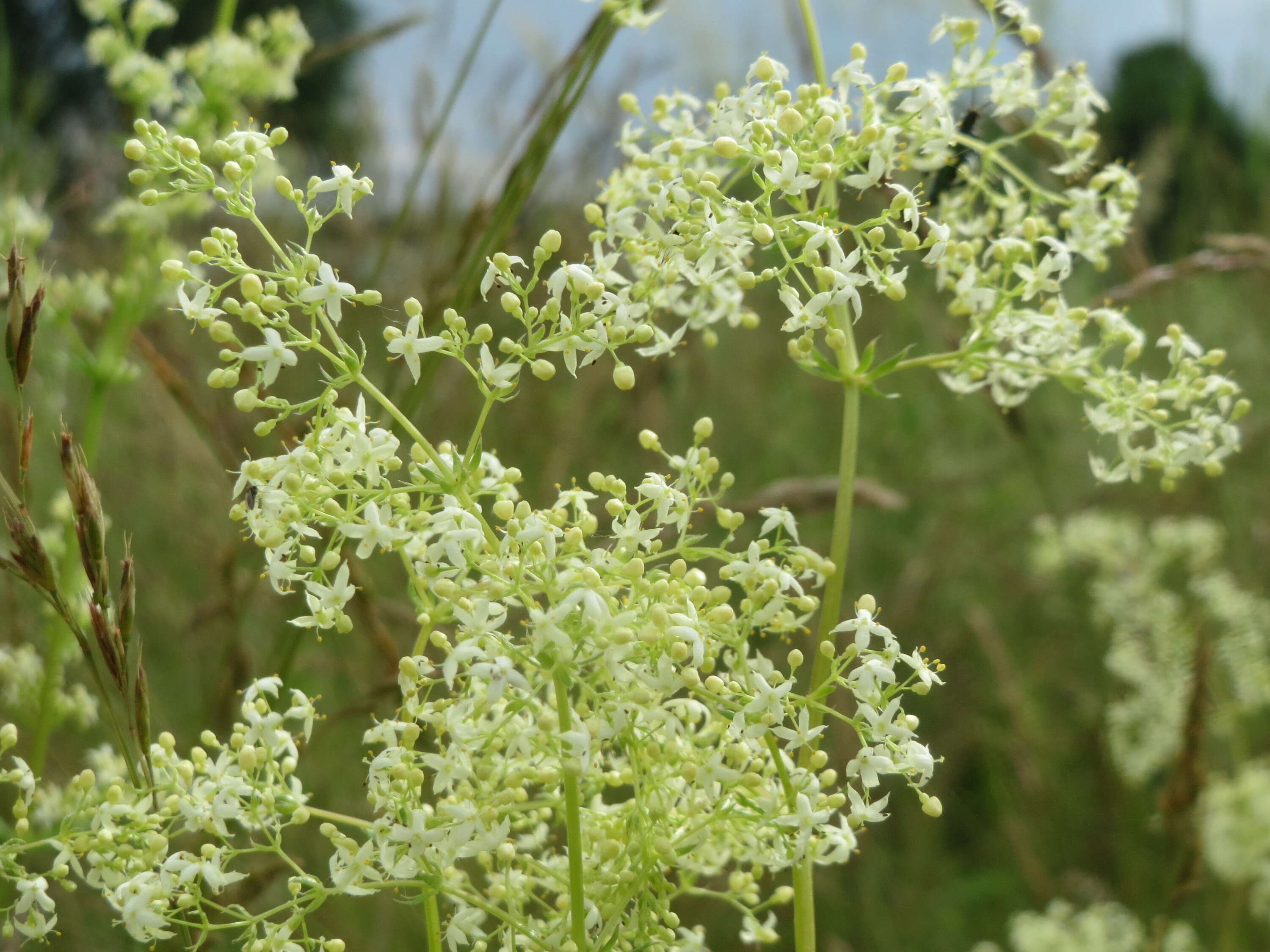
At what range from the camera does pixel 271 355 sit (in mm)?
1224

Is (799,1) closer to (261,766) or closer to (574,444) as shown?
(261,766)

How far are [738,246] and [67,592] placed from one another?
177 centimetres

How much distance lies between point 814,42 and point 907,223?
0.31 meters

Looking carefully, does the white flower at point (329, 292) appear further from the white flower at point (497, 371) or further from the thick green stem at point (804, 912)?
the thick green stem at point (804, 912)

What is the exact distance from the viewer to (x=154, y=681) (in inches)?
154

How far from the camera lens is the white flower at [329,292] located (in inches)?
46.5

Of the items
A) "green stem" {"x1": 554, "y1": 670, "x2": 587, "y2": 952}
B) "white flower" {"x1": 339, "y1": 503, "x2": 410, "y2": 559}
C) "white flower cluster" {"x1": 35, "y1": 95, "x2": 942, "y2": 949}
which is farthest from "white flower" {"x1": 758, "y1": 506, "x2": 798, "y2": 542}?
"white flower" {"x1": 339, "y1": 503, "x2": 410, "y2": 559}

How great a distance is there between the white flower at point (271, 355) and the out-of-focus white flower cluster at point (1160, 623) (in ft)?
11.8

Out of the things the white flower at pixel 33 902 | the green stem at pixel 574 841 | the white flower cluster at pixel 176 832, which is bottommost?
the white flower at pixel 33 902

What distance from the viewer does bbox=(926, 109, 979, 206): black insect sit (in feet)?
6.27

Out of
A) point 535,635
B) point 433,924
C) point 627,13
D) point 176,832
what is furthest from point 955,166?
point 176,832

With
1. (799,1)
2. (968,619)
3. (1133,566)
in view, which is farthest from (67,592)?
(1133,566)

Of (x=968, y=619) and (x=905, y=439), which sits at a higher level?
(x=905, y=439)

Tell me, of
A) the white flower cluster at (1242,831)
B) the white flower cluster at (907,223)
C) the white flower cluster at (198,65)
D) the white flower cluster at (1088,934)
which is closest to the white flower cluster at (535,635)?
the white flower cluster at (907,223)
